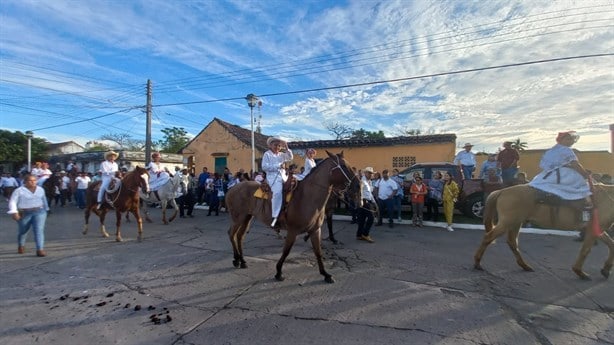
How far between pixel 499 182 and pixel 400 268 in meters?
6.58

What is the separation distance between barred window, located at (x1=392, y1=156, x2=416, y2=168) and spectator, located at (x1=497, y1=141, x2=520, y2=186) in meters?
7.50

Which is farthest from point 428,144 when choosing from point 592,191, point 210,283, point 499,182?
point 210,283

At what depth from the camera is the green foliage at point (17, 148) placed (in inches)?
A: 1189

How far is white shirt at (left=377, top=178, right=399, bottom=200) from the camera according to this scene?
10.2 metres

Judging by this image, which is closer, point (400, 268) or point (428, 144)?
point (400, 268)

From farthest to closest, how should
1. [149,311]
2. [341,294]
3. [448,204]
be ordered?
[448,204]
[341,294]
[149,311]

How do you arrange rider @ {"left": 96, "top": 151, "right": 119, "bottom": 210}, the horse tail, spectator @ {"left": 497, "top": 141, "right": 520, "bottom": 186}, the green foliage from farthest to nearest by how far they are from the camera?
the green foliage
spectator @ {"left": 497, "top": 141, "right": 520, "bottom": 186}
rider @ {"left": 96, "top": 151, "right": 119, "bottom": 210}
the horse tail

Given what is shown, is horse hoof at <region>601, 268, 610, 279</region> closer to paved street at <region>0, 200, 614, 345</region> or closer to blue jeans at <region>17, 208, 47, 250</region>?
paved street at <region>0, 200, 614, 345</region>

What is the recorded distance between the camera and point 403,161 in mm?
17547

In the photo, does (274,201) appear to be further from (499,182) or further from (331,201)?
(499,182)

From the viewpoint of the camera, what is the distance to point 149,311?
12.7 ft

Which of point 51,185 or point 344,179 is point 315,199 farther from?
point 51,185

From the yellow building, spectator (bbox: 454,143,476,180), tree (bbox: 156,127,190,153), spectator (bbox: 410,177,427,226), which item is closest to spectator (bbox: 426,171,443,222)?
spectator (bbox: 410,177,427,226)

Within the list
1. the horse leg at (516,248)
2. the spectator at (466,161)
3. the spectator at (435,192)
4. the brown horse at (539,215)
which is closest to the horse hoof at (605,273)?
the brown horse at (539,215)
